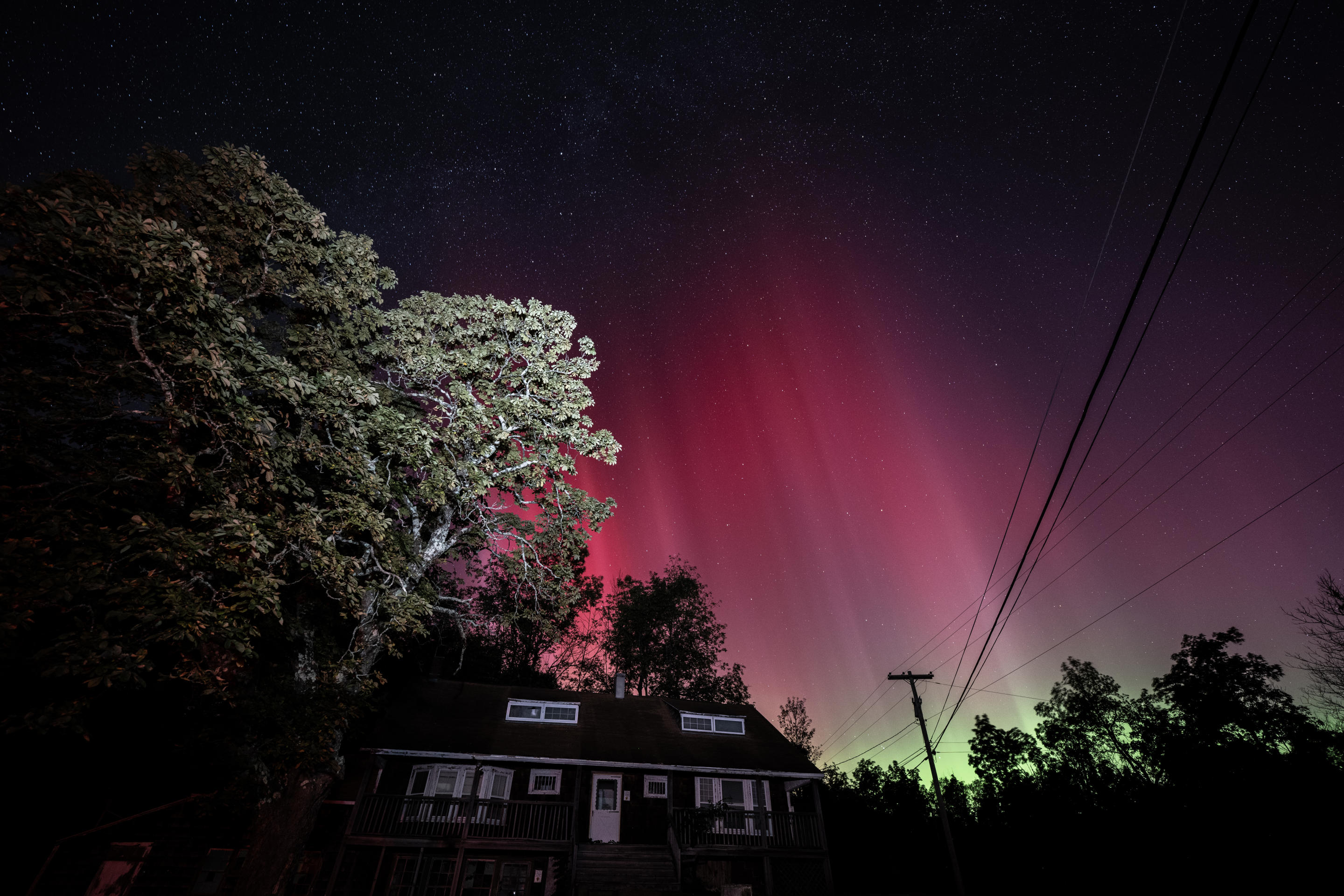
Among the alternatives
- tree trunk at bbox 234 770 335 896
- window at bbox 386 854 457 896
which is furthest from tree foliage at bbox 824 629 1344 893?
tree trunk at bbox 234 770 335 896

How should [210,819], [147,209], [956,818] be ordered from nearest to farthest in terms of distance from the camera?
[147,209] < [210,819] < [956,818]

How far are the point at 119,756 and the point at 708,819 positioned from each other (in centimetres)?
1828

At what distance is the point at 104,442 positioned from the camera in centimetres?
1109

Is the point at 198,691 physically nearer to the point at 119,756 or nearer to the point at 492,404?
the point at 119,756

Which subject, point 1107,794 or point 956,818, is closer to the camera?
point 1107,794

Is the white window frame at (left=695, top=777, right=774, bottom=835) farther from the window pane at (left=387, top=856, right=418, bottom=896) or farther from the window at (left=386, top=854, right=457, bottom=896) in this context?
the window pane at (left=387, top=856, right=418, bottom=896)

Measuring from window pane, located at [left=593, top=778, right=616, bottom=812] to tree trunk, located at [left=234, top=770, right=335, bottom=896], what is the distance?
35.4 ft

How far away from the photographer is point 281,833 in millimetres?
12344

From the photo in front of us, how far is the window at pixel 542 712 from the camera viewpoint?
22578 mm

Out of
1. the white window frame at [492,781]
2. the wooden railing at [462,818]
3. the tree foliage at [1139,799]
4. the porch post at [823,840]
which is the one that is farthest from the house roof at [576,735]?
the tree foliage at [1139,799]

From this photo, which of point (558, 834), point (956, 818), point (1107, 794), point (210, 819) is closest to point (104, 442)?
point (210, 819)

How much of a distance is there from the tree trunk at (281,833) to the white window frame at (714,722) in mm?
15123

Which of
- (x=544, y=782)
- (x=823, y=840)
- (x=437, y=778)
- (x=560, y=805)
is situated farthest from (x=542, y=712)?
(x=823, y=840)

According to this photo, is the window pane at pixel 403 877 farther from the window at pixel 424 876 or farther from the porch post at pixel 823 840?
the porch post at pixel 823 840
